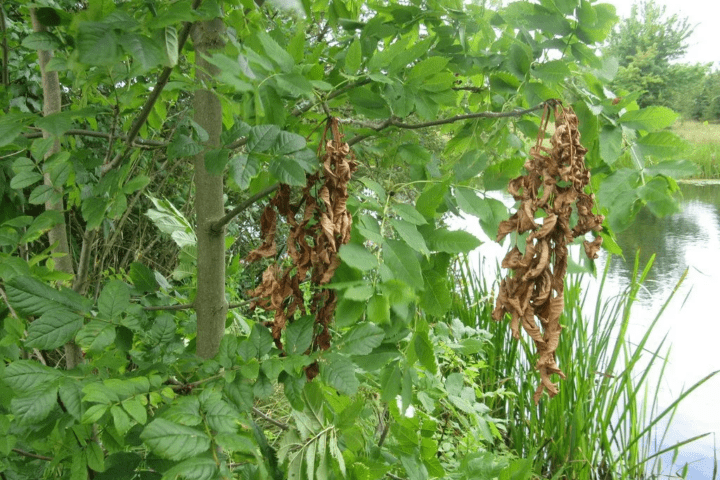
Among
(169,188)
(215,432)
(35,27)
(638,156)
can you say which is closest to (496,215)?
(638,156)

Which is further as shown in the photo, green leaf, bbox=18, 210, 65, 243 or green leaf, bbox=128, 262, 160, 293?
green leaf, bbox=128, 262, 160, 293

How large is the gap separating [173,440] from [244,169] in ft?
0.82

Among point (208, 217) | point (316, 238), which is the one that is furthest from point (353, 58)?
point (208, 217)

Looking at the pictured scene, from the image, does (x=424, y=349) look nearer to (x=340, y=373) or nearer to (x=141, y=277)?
(x=340, y=373)

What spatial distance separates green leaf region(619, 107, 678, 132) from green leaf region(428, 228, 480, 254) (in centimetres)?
24

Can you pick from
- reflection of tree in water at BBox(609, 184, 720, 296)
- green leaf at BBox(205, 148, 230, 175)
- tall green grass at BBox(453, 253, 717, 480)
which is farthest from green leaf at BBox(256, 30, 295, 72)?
reflection of tree in water at BBox(609, 184, 720, 296)

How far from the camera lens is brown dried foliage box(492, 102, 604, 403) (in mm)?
570

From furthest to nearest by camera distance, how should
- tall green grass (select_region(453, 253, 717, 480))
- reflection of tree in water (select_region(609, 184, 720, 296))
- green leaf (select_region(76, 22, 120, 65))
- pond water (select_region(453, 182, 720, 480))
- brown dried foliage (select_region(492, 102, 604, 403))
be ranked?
reflection of tree in water (select_region(609, 184, 720, 296))
pond water (select_region(453, 182, 720, 480))
tall green grass (select_region(453, 253, 717, 480))
brown dried foliage (select_region(492, 102, 604, 403))
green leaf (select_region(76, 22, 120, 65))

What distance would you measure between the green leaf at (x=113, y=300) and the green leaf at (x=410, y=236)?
0.31 meters

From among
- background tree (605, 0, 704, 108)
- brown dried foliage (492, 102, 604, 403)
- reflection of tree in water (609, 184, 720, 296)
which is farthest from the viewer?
background tree (605, 0, 704, 108)

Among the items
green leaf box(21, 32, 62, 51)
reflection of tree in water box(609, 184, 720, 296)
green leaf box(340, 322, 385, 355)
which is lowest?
reflection of tree in water box(609, 184, 720, 296)

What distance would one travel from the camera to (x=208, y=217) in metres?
0.76

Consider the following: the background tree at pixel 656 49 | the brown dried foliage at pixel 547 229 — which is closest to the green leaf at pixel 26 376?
the brown dried foliage at pixel 547 229

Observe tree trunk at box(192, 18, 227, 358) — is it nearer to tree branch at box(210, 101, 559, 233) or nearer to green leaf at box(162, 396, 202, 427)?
tree branch at box(210, 101, 559, 233)
